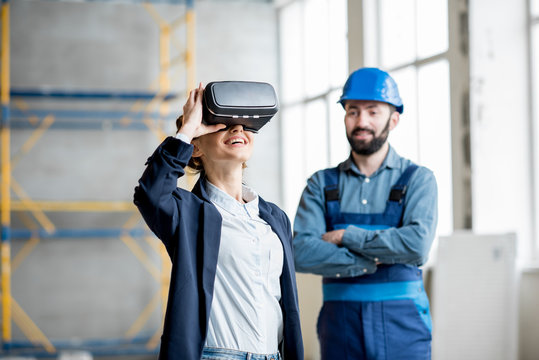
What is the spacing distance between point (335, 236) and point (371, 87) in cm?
60

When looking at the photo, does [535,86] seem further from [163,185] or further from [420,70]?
[163,185]

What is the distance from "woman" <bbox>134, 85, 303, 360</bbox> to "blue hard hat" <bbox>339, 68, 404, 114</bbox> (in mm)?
1016

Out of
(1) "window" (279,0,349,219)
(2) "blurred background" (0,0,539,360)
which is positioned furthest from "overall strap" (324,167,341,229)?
(1) "window" (279,0,349,219)

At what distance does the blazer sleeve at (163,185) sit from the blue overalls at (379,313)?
1.12m

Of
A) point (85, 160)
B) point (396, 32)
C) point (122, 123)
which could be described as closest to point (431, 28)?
point (396, 32)

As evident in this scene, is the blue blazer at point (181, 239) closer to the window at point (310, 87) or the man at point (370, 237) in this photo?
the man at point (370, 237)

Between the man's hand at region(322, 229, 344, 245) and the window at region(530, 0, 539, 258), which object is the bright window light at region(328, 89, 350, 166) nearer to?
the window at region(530, 0, 539, 258)

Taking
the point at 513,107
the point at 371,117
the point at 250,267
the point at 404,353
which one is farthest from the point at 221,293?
the point at 513,107

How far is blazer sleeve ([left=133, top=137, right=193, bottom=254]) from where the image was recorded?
168 cm

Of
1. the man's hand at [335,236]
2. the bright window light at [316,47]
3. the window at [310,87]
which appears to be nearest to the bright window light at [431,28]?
the window at [310,87]

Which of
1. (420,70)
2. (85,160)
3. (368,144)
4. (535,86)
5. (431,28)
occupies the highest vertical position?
(431,28)

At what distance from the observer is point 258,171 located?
29.8 ft

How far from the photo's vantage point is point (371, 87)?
2.84 meters

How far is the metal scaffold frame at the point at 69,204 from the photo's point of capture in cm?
780
